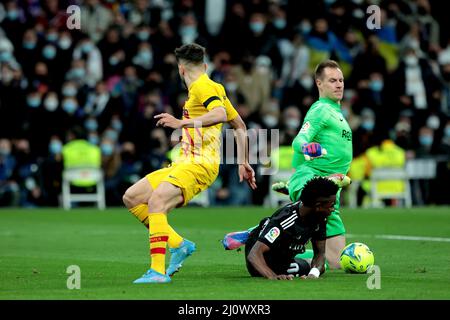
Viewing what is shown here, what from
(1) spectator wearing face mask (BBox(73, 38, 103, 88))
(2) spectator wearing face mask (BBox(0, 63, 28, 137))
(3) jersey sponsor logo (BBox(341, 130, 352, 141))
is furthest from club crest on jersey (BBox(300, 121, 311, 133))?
(1) spectator wearing face mask (BBox(73, 38, 103, 88))

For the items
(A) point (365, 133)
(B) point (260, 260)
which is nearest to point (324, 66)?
(B) point (260, 260)

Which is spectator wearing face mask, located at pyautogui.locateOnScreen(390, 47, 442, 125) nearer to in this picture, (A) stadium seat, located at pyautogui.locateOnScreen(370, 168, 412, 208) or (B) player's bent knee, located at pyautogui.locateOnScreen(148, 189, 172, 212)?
(A) stadium seat, located at pyautogui.locateOnScreen(370, 168, 412, 208)

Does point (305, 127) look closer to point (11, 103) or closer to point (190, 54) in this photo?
point (190, 54)

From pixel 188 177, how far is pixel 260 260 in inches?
43.5

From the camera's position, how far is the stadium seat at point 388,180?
2689 cm

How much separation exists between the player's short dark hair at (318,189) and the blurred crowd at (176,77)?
51.6 ft

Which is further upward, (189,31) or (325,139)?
(189,31)

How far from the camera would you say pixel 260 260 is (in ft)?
36.6

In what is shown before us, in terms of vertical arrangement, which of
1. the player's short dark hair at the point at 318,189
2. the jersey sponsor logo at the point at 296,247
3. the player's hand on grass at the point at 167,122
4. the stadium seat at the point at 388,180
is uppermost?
the player's hand on grass at the point at 167,122

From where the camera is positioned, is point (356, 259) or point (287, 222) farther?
point (356, 259)

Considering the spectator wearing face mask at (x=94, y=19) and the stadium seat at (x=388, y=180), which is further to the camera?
the spectator wearing face mask at (x=94, y=19)

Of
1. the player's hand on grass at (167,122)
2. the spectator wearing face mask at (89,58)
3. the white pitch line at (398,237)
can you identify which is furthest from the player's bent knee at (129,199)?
the spectator wearing face mask at (89,58)

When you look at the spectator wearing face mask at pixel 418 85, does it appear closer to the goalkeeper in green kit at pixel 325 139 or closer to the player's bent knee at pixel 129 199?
the goalkeeper in green kit at pixel 325 139

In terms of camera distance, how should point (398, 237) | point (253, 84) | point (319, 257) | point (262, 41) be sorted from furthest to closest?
point (262, 41), point (253, 84), point (398, 237), point (319, 257)
